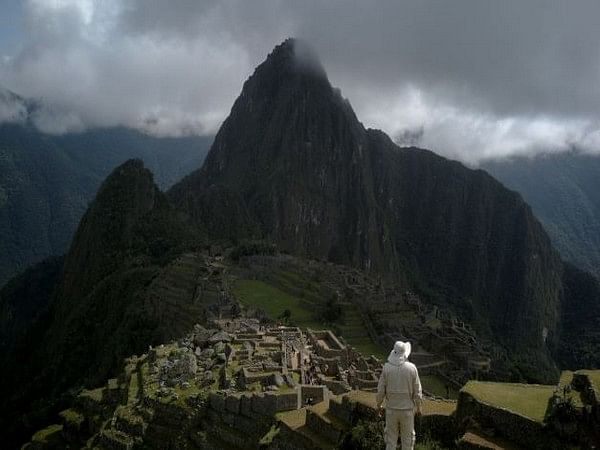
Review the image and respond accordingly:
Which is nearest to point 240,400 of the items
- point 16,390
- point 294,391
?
point 294,391

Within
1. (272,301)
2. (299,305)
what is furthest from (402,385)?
(272,301)

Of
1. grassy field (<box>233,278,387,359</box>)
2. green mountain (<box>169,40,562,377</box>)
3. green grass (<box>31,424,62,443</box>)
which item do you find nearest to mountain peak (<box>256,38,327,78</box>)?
green mountain (<box>169,40,562,377</box>)

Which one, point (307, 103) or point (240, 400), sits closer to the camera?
point (240, 400)

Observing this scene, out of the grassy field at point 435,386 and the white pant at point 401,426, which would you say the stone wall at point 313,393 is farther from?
the grassy field at point 435,386

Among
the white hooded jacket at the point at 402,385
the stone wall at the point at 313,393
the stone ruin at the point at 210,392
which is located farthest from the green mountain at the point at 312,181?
the white hooded jacket at the point at 402,385

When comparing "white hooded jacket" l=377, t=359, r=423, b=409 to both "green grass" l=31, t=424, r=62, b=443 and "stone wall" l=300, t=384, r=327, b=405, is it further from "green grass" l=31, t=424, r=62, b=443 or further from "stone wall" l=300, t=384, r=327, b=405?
"green grass" l=31, t=424, r=62, b=443

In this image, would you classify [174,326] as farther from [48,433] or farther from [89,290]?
[89,290]
